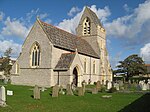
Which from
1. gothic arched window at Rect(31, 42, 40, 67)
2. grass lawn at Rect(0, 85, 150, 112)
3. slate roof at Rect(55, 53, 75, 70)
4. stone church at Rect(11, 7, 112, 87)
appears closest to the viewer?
grass lawn at Rect(0, 85, 150, 112)

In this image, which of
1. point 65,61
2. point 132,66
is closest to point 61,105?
point 65,61

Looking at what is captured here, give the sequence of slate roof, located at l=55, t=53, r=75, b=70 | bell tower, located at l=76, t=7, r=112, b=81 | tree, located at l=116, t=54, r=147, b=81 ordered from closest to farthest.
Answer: slate roof, located at l=55, t=53, r=75, b=70, bell tower, located at l=76, t=7, r=112, b=81, tree, located at l=116, t=54, r=147, b=81

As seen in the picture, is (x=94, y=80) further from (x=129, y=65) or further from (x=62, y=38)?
(x=129, y=65)

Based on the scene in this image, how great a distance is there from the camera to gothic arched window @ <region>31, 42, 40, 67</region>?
100 ft

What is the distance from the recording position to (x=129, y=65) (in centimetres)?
6850

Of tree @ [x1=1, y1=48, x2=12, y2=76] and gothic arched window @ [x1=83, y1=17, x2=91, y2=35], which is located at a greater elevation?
gothic arched window @ [x1=83, y1=17, x2=91, y2=35]

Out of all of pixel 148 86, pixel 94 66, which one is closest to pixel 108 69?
pixel 94 66

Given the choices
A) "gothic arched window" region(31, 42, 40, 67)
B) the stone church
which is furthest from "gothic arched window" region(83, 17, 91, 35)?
"gothic arched window" region(31, 42, 40, 67)

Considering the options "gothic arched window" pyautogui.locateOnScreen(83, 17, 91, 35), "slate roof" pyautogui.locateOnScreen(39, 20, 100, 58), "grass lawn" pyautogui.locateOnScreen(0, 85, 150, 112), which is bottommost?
"grass lawn" pyautogui.locateOnScreen(0, 85, 150, 112)

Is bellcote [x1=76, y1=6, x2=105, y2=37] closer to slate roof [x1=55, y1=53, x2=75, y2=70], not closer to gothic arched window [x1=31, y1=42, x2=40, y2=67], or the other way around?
slate roof [x1=55, y1=53, x2=75, y2=70]

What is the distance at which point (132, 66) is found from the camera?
67125mm

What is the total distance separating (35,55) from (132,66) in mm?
43567

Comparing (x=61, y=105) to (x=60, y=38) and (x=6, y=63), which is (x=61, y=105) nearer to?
(x=60, y=38)

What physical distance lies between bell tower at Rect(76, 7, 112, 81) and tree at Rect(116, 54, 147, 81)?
74.7 feet
